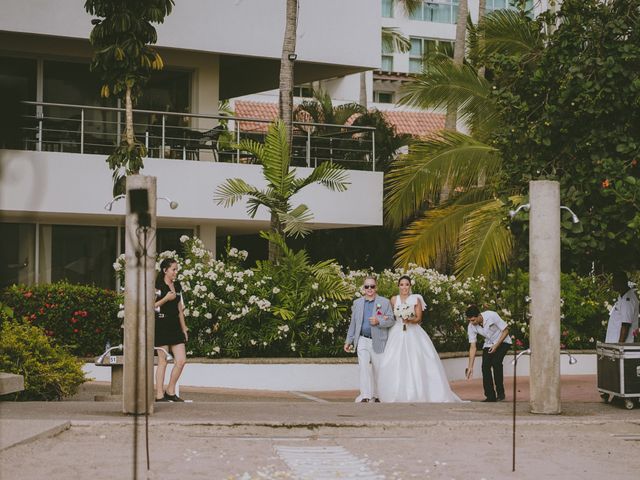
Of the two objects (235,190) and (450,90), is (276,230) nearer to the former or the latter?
(235,190)

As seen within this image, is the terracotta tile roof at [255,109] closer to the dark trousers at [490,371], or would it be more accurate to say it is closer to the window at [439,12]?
the window at [439,12]

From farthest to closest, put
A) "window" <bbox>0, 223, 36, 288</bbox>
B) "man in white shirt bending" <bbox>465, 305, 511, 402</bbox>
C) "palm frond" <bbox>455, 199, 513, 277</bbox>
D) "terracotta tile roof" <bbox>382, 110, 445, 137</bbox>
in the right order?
1. "terracotta tile roof" <bbox>382, 110, 445, 137</bbox>
2. "palm frond" <bbox>455, 199, 513, 277</bbox>
3. "window" <bbox>0, 223, 36, 288</bbox>
4. "man in white shirt bending" <bbox>465, 305, 511, 402</bbox>

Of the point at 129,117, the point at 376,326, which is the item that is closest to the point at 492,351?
the point at 376,326

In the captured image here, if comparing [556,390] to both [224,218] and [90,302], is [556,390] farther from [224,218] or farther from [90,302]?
[224,218]

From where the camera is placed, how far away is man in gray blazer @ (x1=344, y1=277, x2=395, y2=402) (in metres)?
14.1

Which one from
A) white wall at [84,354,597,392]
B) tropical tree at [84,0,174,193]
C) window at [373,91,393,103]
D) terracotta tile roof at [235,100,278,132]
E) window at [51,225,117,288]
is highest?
window at [373,91,393,103]

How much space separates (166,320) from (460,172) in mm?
10514

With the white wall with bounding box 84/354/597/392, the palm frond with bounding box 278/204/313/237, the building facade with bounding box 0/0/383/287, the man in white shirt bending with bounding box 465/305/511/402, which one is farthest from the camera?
the building facade with bounding box 0/0/383/287

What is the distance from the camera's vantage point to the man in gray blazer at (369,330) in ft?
46.4

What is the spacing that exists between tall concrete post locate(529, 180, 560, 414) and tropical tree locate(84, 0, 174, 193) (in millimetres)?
7792

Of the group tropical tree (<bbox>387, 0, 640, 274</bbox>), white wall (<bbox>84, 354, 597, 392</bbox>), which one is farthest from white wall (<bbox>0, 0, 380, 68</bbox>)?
tropical tree (<bbox>387, 0, 640, 274</bbox>)

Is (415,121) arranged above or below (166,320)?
above

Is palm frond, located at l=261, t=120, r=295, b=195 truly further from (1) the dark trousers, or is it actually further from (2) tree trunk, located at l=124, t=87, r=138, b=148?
(1) the dark trousers

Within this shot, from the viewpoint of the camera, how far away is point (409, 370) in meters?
14.3
